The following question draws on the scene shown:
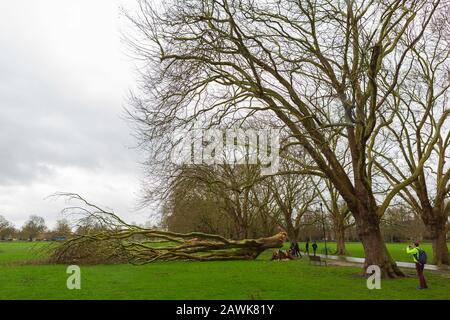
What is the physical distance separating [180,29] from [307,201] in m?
33.6

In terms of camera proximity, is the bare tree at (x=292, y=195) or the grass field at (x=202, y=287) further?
the bare tree at (x=292, y=195)

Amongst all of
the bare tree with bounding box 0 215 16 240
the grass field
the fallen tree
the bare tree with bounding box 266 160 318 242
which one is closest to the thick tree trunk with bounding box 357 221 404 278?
the grass field

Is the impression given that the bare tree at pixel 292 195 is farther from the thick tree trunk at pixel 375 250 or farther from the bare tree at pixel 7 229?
the bare tree at pixel 7 229

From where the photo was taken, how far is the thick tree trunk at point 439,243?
90.0 ft

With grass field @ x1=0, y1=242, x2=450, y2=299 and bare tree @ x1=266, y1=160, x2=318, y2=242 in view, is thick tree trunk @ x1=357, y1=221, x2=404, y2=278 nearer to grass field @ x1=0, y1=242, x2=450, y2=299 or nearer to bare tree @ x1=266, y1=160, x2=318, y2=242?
grass field @ x1=0, y1=242, x2=450, y2=299

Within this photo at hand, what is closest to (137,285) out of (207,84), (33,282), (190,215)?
(33,282)

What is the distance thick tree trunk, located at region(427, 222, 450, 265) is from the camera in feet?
90.0

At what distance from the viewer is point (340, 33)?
15.9 m

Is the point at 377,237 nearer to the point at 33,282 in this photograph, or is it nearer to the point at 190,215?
the point at 33,282

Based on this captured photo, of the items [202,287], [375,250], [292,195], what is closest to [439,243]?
[375,250]

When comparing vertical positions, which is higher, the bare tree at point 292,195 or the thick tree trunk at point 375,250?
the bare tree at point 292,195

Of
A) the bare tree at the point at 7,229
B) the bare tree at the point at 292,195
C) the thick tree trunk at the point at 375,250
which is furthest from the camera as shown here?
the bare tree at the point at 7,229

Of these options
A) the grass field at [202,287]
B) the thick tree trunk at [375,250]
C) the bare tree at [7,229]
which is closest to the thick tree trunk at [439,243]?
the grass field at [202,287]

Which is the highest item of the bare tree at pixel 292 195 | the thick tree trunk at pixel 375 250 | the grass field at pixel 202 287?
the bare tree at pixel 292 195
